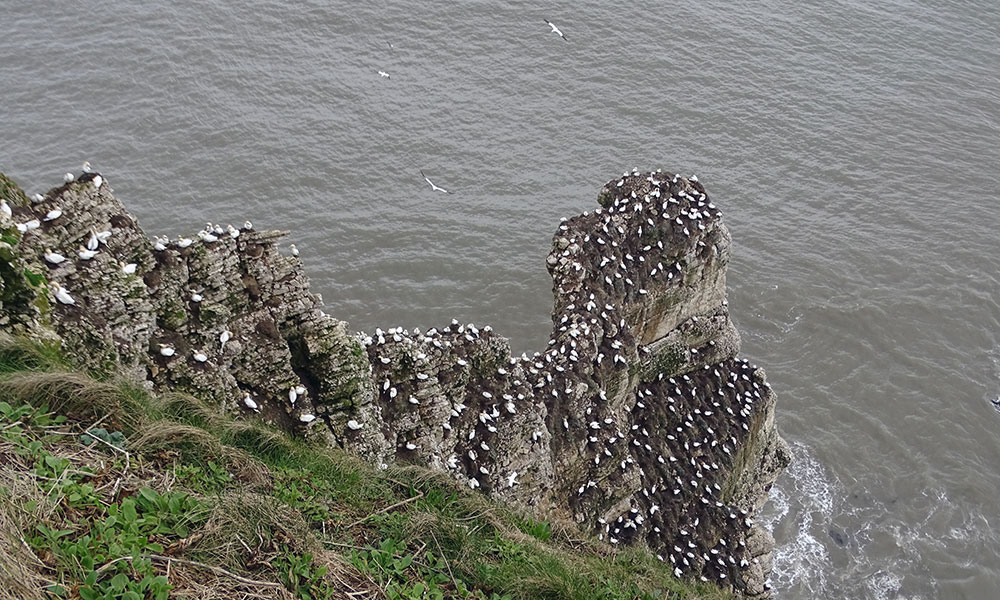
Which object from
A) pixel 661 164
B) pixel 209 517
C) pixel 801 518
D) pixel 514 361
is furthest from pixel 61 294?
pixel 661 164

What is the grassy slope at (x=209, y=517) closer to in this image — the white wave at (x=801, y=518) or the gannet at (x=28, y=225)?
the gannet at (x=28, y=225)

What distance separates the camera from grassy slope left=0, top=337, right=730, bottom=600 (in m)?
6.03

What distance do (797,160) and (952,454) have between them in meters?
14.8

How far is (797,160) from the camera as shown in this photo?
36.2 meters

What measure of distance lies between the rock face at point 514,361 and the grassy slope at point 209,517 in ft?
4.37

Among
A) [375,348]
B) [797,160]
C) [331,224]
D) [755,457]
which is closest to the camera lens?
[375,348]

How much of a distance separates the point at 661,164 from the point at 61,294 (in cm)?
2908

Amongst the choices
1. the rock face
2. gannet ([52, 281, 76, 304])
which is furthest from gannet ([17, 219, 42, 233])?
gannet ([52, 281, 76, 304])

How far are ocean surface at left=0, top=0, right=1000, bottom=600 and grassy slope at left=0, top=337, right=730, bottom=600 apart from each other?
1657 cm

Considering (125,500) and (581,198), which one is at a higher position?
(125,500)

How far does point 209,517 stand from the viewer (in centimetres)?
678

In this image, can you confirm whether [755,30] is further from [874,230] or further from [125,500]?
[125,500]

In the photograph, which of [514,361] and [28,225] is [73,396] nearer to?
[28,225]

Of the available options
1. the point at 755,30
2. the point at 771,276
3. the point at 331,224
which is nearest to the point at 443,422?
the point at 331,224
